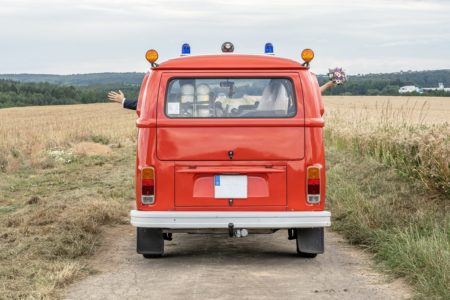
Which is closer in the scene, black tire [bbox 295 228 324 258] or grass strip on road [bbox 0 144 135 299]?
grass strip on road [bbox 0 144 135 299]

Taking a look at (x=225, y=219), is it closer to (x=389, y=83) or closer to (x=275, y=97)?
(x=275, y=97)

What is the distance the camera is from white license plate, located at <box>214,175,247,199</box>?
730cm

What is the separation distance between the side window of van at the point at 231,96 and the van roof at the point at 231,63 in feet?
0.39

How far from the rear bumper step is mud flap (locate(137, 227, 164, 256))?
49 cm

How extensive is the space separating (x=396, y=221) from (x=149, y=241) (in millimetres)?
2912

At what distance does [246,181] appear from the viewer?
7.33 metres

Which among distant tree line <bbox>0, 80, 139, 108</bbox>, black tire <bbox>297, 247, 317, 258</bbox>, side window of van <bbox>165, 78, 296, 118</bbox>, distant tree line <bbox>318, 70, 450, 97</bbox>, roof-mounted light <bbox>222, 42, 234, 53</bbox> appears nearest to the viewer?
side window of van <bbox>165, 78, 296, 118</bbox>

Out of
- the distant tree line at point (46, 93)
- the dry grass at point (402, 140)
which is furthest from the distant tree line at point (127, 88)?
the dry grass at point (402, 140)

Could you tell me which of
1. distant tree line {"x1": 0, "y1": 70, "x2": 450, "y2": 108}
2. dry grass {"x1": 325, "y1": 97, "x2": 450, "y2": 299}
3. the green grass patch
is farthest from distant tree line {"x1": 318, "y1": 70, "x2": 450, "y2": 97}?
the green grass patch

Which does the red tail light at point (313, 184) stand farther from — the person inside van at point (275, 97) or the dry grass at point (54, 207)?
the dry grass at point (54, 207)

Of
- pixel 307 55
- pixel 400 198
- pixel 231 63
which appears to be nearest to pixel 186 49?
pixel 231 63

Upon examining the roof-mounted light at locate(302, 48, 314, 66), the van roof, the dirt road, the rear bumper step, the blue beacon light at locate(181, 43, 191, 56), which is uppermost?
the blue beacon light at locate(181, 43, 191, 56)

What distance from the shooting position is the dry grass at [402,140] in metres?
10.3

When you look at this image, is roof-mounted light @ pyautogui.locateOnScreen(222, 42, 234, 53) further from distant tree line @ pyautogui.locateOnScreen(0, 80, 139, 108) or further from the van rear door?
distant tree line @ pyautogui.locateOnScreen(0, 80, 139, 108)
